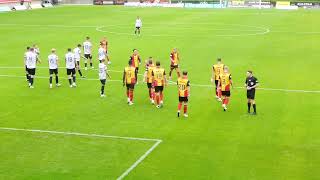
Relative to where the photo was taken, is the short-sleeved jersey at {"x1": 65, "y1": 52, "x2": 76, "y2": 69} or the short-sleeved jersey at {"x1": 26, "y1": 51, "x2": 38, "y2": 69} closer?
the short-sleeved jersey at {"x1": 65, "y1": 52, "x2": 76, "y2": 69}

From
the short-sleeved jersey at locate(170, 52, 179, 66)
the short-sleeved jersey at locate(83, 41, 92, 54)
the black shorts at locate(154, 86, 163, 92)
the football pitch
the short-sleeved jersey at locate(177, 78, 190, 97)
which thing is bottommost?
the football pitch

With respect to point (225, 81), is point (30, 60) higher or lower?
higher

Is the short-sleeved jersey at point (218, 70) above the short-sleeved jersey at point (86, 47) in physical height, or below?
below

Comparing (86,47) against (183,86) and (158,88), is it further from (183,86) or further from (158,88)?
(183,86)

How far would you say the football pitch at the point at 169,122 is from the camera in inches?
709

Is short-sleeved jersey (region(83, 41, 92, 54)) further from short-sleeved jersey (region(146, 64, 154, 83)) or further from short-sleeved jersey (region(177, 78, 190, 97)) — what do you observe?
short-sleeved jersey (region(177, 78, 190, 97))

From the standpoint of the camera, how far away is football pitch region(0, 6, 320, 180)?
59.1ft

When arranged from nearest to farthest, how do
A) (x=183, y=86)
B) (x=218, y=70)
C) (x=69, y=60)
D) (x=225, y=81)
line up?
(x=183, y=86)
(x=225, y=81)
(x=218, y=70)
(x=69, y=60)

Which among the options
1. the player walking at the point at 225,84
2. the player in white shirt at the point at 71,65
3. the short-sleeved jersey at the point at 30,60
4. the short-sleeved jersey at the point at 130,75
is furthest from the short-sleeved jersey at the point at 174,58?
the short-sleeved jersey at the point at 30,60

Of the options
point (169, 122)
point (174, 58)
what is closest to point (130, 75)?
point (169, 122)

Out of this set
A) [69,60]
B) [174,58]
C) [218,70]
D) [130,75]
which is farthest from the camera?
[174,58]

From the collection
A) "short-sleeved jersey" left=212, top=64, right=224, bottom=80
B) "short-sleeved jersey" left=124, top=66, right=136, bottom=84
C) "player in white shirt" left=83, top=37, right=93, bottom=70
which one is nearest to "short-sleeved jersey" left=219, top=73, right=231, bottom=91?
"short-sleeved jersey" left=212, top=64, right=224, bottom=80

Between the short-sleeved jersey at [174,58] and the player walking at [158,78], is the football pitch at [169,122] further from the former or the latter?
the short-sleeved jersey at [174,58]

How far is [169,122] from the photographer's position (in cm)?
2348
